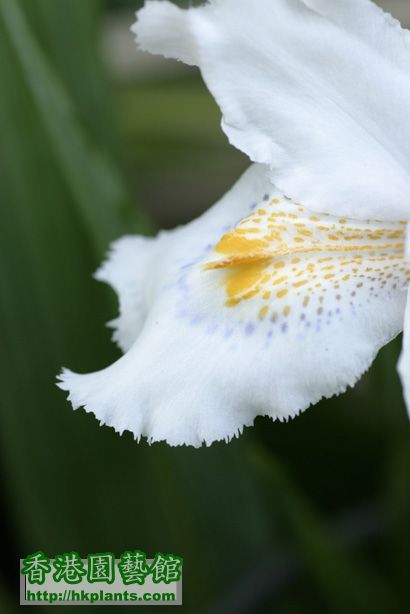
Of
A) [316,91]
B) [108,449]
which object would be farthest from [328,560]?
[316,91]

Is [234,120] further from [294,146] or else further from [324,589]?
[324,589]

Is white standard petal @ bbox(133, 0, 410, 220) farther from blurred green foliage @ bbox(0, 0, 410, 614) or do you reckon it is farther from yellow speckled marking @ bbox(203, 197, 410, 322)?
blurred green foliage @ bbox(0, 0, 410, 614)

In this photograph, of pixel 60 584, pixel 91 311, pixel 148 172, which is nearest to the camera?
pixel 60 584

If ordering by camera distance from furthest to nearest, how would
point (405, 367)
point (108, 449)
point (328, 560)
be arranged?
point (108, 449), point (328, 560), point (405, 367)

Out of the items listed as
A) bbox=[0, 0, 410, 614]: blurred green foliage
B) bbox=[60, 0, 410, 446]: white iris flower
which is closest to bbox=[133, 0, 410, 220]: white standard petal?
bbox=[60, 0, 410, 446]: white iris flower

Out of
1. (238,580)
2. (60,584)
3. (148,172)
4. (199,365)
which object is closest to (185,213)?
(148,172)

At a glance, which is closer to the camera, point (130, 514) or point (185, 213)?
point (130, 514)

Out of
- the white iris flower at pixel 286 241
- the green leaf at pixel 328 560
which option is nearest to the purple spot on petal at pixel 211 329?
the white iris flower at pixel 286 241

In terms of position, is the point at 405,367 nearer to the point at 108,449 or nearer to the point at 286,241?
the point at 286,241
